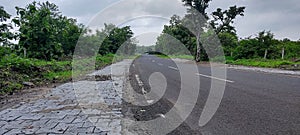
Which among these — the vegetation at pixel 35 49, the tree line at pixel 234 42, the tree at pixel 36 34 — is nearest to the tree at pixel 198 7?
the tree line at pixel 234 42

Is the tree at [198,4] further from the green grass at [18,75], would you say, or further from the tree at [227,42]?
the green grass at [18,75]

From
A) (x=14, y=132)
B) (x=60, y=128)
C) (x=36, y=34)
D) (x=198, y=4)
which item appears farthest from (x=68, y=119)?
(x=198, y=4)

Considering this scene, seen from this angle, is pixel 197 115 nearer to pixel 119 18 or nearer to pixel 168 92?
pixel 168 92

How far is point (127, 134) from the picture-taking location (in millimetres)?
3502

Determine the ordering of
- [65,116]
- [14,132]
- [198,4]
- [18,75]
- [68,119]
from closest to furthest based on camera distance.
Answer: [14,132] < [68,119] < [65,116] < [18,75] < [198,4]

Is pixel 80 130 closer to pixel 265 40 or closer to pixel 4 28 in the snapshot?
pixel 4 28

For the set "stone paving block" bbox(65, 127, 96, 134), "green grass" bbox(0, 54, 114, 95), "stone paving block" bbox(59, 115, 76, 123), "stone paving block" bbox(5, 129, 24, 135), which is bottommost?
"stone paving block" bbox(65, 127, 96, 134)

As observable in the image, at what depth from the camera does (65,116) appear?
14.7 feet

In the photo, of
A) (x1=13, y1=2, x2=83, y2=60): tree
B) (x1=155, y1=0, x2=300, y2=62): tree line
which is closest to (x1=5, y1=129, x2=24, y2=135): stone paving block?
(x1=13, y1=2, x2=83, y2=60): tree

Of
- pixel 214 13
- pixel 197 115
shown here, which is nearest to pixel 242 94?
pixel 197 115

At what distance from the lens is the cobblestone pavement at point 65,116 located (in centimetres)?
370

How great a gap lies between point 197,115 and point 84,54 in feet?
97.7

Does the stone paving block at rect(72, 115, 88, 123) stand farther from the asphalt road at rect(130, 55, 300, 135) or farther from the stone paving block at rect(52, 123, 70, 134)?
the asphalt road at rect(130, 55, 300, 135)

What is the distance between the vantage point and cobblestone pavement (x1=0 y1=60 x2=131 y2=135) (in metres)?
3.70
